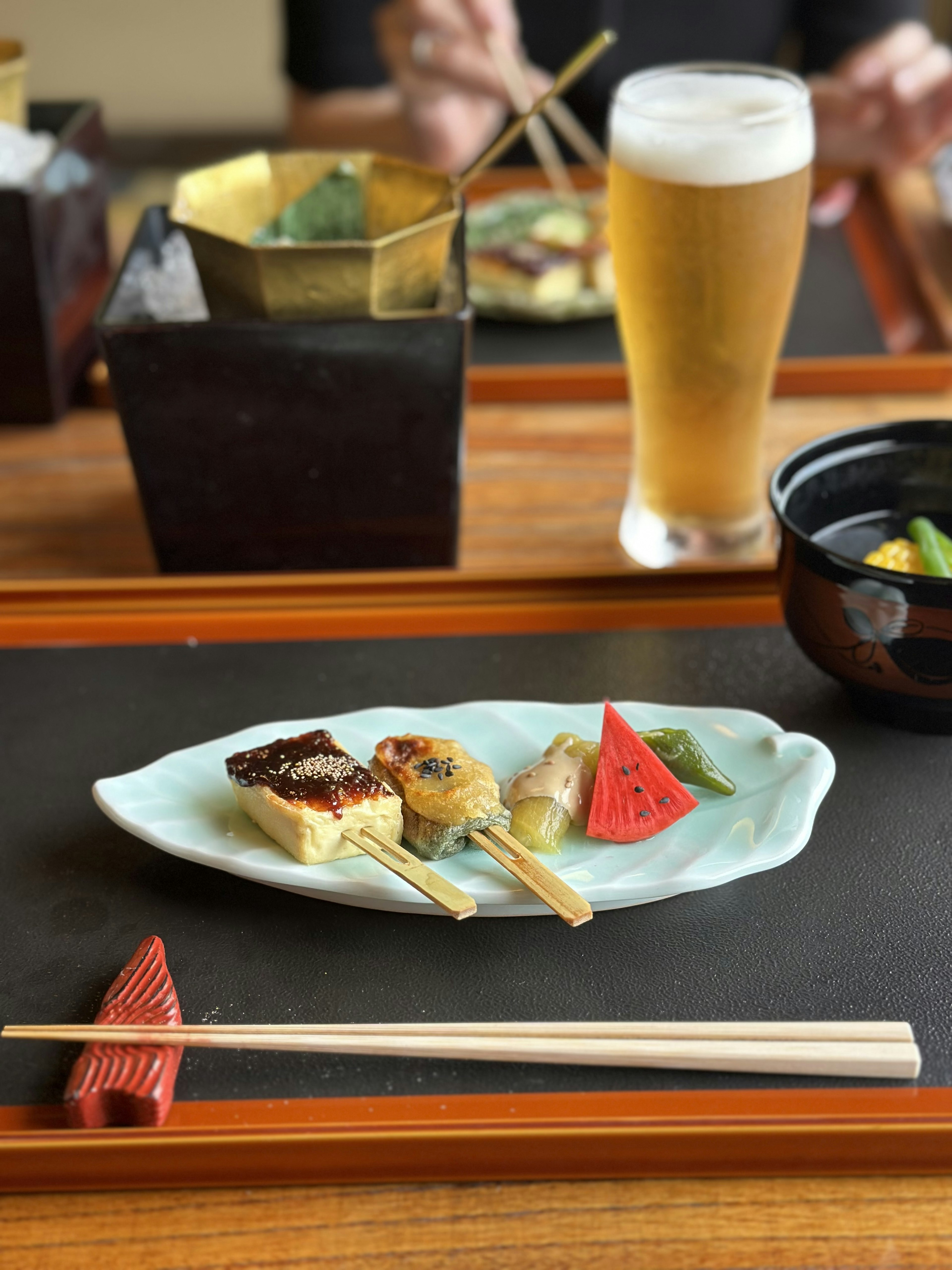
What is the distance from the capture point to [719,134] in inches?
34.4

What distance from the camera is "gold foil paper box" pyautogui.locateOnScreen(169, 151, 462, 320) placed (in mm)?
895

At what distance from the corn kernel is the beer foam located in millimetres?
279

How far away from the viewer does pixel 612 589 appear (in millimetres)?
937

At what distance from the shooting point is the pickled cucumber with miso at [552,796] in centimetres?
67

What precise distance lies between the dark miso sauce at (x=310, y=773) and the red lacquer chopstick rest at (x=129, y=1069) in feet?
0.37

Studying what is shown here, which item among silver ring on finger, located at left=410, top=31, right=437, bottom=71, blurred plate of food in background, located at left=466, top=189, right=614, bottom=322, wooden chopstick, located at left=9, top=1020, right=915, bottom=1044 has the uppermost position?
silver ring on finger, located at left=410, top=31, right=437, bottom=71

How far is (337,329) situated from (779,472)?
0.33m

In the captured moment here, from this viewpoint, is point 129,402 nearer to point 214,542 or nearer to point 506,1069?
point 214,542

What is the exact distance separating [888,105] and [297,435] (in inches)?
52.3

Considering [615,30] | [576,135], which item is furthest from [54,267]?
[615,30]

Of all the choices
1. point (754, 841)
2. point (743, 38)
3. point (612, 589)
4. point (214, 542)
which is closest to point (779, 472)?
point (612, 589)

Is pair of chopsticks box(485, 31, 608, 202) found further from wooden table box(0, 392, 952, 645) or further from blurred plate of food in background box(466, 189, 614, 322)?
wooden table box(0, 392, 952, 645)

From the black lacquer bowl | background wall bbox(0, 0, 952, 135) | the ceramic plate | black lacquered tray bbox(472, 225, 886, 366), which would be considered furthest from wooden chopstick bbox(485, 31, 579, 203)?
background wall bbox(0, 0, 952, 135)

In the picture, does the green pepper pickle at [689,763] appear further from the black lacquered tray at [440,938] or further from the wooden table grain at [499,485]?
the wooden table grain at [499,485]
